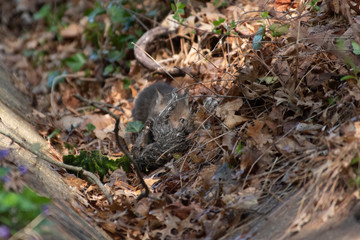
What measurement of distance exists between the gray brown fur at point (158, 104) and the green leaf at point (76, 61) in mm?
1972

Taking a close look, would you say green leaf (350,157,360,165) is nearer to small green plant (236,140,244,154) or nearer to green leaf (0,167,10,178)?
small green plant (236,140,244,154)

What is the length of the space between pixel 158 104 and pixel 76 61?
111 inches

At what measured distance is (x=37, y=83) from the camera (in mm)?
8031

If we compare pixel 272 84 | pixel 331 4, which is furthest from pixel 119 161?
pixel 331 4

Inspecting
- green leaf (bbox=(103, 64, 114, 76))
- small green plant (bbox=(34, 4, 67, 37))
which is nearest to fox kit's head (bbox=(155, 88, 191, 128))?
green leaf (bbox=(103, 64, 114, 76))

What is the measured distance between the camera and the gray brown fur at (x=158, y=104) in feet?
16.1

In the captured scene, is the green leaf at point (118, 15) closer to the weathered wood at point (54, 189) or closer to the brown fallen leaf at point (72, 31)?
the brown fallen leaf at point (72, 31)

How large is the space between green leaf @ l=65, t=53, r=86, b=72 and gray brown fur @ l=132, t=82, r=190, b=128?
197cm

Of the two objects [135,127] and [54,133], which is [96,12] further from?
[135,127]

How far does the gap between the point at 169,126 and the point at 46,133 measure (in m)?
1.79

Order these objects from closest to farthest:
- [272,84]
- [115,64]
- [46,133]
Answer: [272,84] → [46,133] → [115,64]

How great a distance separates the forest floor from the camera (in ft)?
9.91

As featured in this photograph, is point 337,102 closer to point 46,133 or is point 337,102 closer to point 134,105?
point 134,105

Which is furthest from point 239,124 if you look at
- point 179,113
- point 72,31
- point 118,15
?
point 72,31
